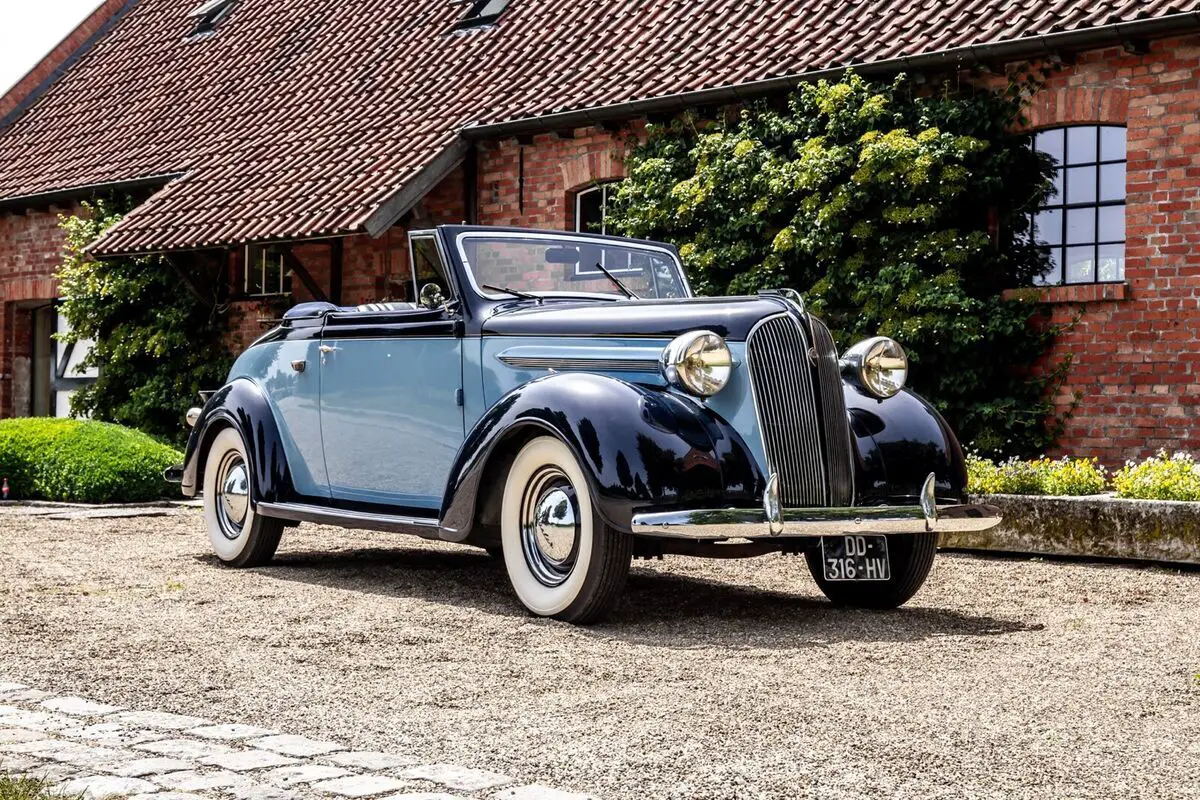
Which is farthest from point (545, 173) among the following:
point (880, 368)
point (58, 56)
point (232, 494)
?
point (58, 56)

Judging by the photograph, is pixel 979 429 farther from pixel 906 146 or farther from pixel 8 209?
pixel 8 209

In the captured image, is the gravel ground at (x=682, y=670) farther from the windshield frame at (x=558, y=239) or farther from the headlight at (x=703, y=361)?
the windshield frame at (x=558, y=239)

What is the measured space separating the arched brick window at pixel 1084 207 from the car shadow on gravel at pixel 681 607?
512cm

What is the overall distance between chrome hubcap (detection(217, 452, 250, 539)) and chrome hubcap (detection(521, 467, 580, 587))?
7.95ft

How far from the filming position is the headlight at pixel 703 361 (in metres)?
6.23

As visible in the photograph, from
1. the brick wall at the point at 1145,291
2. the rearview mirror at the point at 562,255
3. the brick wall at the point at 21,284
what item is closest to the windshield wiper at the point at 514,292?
the rearview mirror at the point at 562,255

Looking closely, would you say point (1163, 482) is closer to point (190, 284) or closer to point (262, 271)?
point (262, 271)

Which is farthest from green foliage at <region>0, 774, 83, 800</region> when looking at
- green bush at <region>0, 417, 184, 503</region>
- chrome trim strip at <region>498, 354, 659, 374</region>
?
green bush at <region>0, 417, 184, 503</region>

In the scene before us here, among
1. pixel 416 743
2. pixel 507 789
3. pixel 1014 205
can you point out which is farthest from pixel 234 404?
pixel 1014 205

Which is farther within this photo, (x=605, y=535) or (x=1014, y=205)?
(x=1014, y=205)

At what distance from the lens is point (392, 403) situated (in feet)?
24.8

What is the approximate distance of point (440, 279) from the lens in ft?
25.7

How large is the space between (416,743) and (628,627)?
7.30ft

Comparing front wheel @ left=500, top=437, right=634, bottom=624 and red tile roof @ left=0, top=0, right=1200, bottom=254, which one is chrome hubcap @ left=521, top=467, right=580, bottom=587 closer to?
front wheel @ left=500, top=437, right=634, bottom=624
